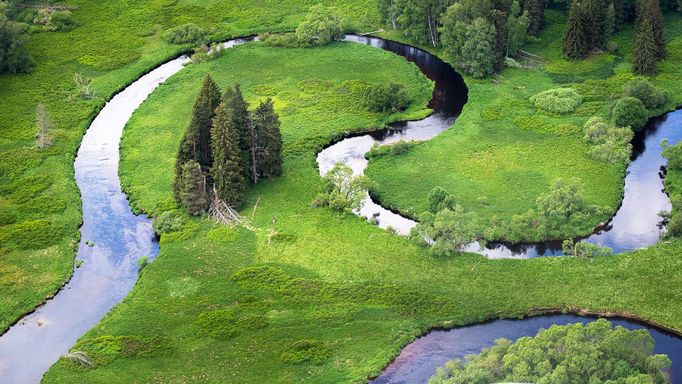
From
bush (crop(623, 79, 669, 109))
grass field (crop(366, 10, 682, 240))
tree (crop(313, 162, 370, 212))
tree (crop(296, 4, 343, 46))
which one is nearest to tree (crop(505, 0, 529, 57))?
grass field (crop(366, 10, 682, 240))

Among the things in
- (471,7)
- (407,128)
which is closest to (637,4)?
(471,7)

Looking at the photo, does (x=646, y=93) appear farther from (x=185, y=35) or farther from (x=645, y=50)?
(x=185, y=35)

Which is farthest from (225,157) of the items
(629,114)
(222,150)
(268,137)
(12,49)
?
(629,114)

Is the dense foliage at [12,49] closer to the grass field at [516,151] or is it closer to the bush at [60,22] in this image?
the bush at [60,22]

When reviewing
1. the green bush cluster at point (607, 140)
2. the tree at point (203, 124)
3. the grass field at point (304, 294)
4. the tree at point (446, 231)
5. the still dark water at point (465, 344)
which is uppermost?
the tree at point (203, 124)

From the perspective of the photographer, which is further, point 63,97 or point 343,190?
point 63,97

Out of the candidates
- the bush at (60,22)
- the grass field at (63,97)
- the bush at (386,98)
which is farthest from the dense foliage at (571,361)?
the bush at (60,22)

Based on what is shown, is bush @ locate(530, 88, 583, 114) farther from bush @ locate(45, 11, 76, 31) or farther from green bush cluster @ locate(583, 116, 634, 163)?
bush @ locate(45, 11, 76, 31)
